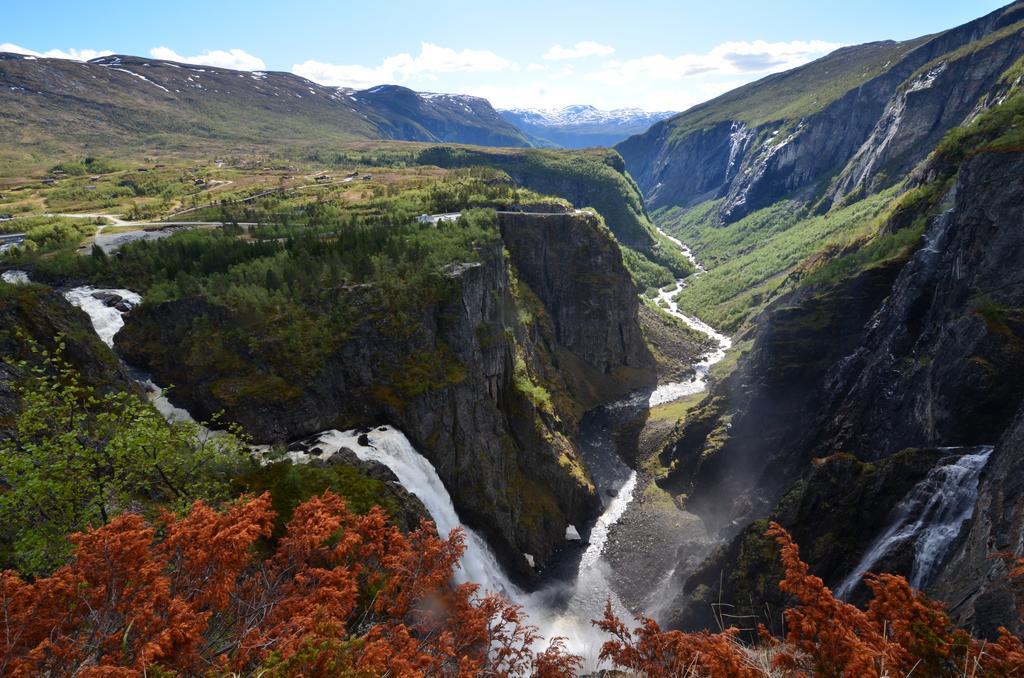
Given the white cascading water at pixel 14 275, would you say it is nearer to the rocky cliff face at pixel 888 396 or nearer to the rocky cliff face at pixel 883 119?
the rocky cliff face at pixel 888 396

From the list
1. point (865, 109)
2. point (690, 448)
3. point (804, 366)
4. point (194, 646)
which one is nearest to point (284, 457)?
point (194, 646)

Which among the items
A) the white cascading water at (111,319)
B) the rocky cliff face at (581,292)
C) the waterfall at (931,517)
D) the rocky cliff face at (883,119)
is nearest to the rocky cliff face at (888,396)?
the waterfall at (931,517)

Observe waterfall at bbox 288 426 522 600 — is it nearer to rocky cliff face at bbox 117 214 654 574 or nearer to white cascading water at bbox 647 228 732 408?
rocky cliff face at bbox 117 214 654 574

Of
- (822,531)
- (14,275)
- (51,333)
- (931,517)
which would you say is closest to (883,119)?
(822,531)

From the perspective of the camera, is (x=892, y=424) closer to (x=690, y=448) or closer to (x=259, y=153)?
(x=690, y=448)

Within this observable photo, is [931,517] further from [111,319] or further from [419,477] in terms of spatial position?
[111,319]
